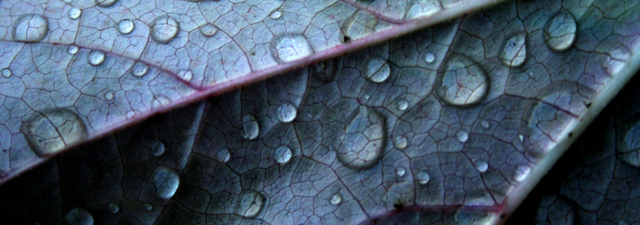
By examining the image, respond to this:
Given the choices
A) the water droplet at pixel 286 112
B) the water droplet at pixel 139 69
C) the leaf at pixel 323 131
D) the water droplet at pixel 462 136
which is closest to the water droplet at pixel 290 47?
the leaf at pixel 323 131

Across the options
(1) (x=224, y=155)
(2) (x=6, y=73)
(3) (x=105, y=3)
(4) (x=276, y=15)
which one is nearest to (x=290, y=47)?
(4) (x=276, y=15)

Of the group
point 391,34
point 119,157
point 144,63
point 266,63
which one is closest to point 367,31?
point 391,34

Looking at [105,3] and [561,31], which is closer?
[561,31]

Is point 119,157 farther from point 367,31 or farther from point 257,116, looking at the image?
point 367,31

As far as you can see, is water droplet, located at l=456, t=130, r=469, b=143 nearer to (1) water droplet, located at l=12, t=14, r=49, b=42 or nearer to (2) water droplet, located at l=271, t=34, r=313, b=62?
(2) water droplet, located at l=271, t=34, r=313, b=62

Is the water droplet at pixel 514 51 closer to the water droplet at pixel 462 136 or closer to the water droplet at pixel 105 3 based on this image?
the water droplet at pixel 462 136

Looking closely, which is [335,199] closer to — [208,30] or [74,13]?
[208,30]
